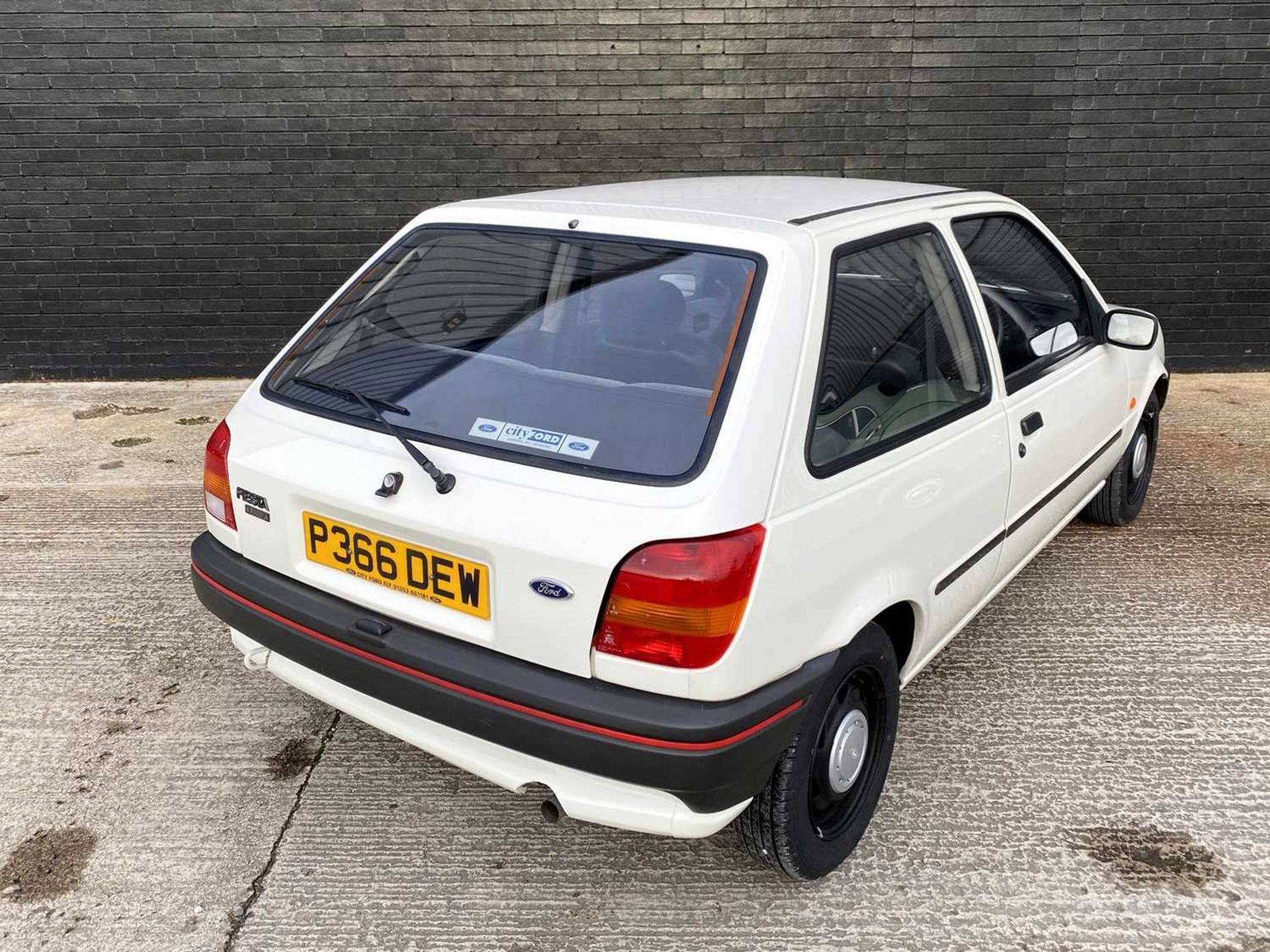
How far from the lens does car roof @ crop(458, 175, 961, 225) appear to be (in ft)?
7.68

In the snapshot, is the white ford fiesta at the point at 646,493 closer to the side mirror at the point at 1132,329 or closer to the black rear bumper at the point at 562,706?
the black rear bumper at the point at 562,706

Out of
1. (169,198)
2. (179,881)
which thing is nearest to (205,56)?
(169,198)

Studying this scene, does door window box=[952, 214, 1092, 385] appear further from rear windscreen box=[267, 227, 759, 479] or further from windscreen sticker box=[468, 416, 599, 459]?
windscreen sticker box=[468, 416, 599, 459]

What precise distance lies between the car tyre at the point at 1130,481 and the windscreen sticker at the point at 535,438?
2968 millimetres

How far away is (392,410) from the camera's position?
2.26 m

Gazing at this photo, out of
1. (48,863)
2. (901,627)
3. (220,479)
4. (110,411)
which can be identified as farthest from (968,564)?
(110,411)

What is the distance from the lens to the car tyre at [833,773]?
2119 millimetres

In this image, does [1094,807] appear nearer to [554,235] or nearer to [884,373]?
[884,373]

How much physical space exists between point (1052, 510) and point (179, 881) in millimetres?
2814

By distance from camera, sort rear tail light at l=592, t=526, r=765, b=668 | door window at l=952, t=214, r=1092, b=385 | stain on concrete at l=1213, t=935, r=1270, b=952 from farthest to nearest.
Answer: door window at l=952, t=214, r=1092, b=385 < stain on concrete at l=1213, t=935, r=1270, b=952 < rear tail light at l=592, t=526, r=765, b=668

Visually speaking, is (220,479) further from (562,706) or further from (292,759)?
(562,706)

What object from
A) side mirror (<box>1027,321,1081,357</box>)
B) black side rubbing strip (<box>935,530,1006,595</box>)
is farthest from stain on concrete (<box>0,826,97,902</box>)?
side mirror (<box>1027,321,1081,357</box>)

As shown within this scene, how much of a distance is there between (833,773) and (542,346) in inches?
48.4

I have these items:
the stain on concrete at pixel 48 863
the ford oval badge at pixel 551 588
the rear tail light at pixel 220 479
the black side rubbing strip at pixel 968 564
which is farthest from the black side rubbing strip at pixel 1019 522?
the stain on concrete at pixel 48 863
